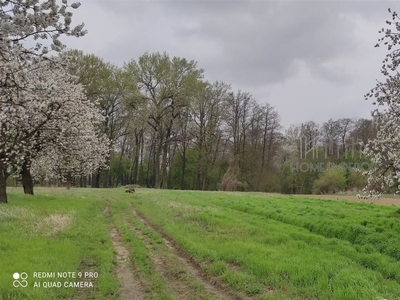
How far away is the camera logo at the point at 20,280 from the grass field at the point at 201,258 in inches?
2.2

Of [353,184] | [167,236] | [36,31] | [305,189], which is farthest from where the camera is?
[305,189]

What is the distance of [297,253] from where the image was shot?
10.5m

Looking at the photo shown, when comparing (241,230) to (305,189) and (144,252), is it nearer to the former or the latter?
(144,252)

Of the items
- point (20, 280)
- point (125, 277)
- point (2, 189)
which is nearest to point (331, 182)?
point (2, 189)

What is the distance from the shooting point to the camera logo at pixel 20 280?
726cm

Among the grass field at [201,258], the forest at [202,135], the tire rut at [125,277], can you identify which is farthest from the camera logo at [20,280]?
the forest at [202,135]

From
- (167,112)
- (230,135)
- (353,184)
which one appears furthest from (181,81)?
(353,184)

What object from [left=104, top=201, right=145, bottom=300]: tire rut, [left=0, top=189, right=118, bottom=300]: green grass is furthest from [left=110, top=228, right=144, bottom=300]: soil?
[left=0, top=189, right=118, bottom=300]: green grass

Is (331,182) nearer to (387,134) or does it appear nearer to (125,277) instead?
(387,134)

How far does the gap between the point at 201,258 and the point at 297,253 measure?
2783mm

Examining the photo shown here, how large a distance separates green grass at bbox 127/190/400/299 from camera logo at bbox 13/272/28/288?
428 centimetres

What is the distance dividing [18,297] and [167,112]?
47736 millimetres

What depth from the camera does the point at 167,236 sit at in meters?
13.8

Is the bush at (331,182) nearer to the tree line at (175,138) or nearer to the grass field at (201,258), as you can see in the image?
the tree line at (175,138)
